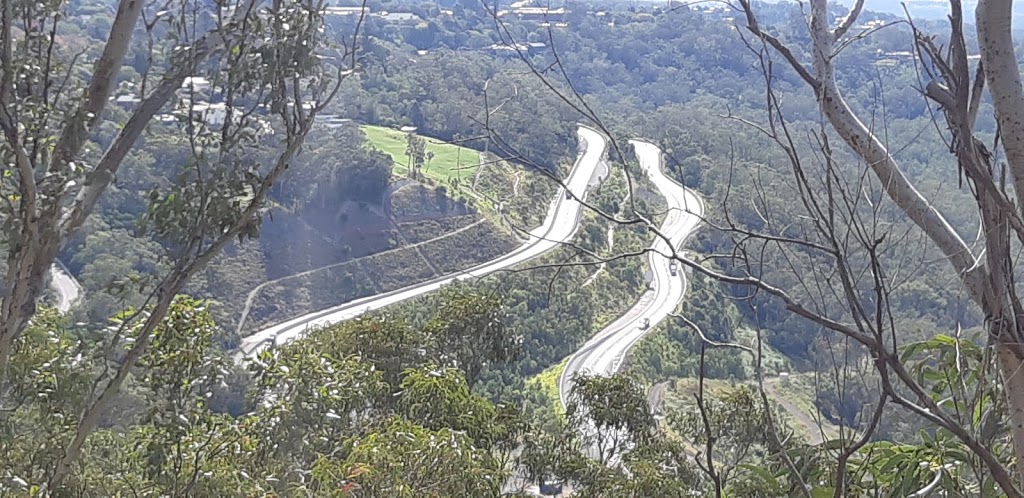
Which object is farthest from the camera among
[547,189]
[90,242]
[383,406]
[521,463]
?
[547,189]

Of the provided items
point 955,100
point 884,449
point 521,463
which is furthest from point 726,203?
point 521,463

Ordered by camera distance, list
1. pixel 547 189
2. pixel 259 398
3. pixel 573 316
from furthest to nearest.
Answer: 1. pixel 547 189
2. pixel 573 316
3. pixel 259 398

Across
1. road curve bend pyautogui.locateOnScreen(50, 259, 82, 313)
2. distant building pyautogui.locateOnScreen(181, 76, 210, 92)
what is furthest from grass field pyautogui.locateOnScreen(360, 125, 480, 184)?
distant building pyautogui.locateOnScreen(181, 76, 210, 92)

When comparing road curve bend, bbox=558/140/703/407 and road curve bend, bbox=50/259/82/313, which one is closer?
road curve bend, bbox=50/259/82/313

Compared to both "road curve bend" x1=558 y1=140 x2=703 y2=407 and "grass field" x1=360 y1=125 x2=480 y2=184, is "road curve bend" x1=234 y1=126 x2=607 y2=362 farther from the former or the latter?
"grass field" x1=360 y1=125 x2=480 y2=184

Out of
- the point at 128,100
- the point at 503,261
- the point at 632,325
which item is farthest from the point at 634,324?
the point at 128,100

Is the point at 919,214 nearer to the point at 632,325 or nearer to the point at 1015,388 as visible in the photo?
the point at 1015,388

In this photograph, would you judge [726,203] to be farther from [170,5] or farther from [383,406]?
[383,406]

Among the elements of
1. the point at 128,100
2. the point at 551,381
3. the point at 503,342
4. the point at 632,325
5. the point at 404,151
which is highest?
the point at 128,100
